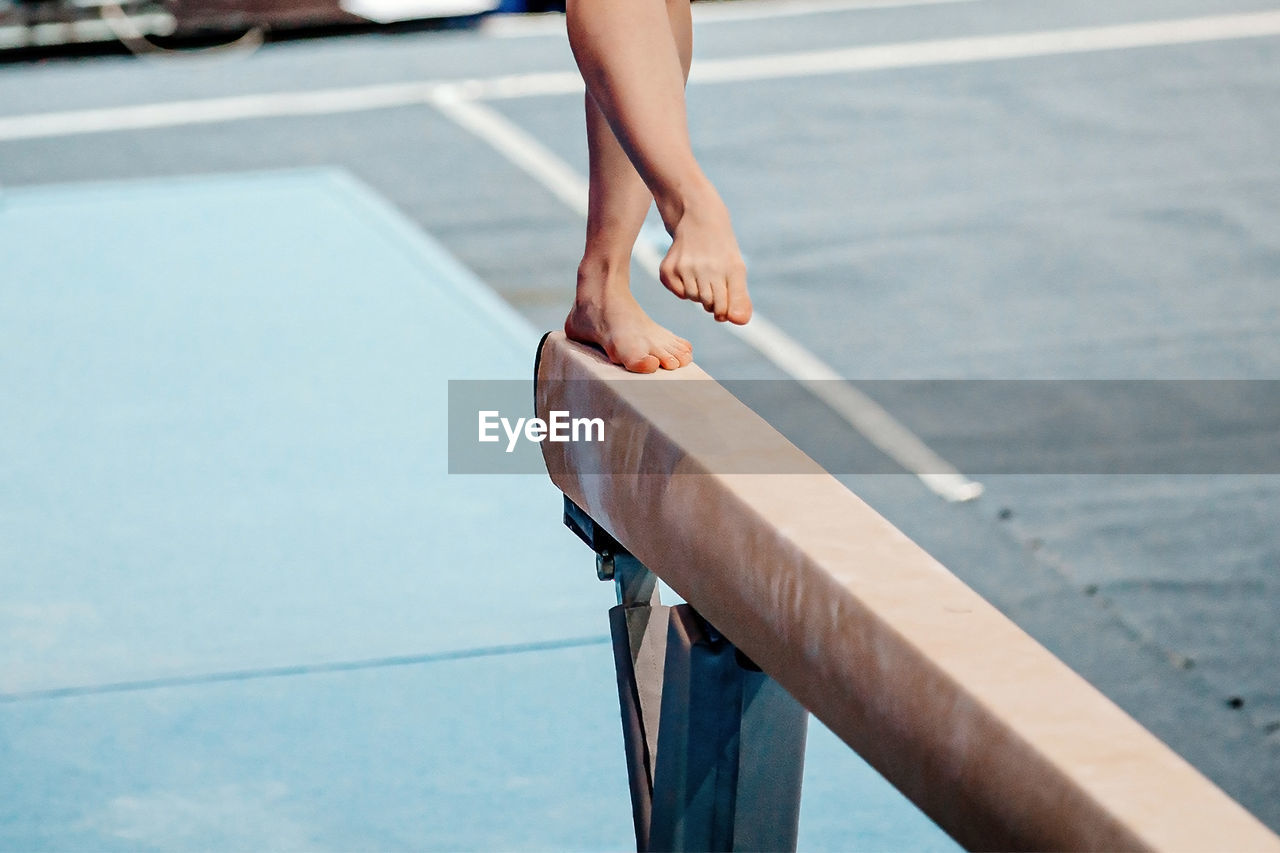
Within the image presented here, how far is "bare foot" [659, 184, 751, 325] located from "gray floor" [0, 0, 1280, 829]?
107 centimetres

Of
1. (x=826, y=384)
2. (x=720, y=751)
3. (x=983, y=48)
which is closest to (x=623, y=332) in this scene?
(x=720, y=751)

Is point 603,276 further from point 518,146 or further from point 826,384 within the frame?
point 518,146

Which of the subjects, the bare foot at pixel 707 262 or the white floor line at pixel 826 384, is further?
the white floor line at pixel 826 384

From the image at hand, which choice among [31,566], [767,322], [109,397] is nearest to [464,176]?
[767,322]

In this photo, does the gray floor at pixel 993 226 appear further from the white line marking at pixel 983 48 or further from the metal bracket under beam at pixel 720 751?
the metal bracket under beam at pixel 720 751

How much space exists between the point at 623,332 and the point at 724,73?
15.1 ft

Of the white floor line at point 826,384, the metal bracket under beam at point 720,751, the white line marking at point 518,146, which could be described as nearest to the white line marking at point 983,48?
the white line marking at point 518,146

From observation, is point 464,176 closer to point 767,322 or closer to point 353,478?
point 767,322

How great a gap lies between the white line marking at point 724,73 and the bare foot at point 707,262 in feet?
14.6

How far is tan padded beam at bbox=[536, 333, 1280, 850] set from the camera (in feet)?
2.97

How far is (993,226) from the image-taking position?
431 centimetres

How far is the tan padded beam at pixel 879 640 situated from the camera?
0.91m

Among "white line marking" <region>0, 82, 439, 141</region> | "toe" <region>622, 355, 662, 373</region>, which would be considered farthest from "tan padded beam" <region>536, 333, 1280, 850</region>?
"white line marking" <region>0, 82, 439, 141</region>

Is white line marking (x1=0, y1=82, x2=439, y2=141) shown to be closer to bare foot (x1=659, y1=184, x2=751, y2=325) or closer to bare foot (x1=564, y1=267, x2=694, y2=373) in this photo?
bare foot (x1=564, y1=267, x2=694, y2=373)
